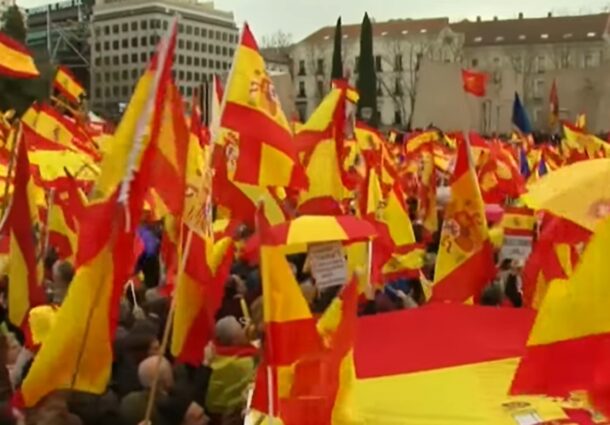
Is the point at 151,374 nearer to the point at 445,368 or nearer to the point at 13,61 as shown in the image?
the point at 445,368

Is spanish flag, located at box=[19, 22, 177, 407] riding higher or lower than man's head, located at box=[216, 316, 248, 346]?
higher

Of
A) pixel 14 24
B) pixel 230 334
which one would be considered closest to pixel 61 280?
pixel 230 334

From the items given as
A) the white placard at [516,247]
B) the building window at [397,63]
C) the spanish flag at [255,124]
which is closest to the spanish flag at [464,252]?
the white placard at [516,247]

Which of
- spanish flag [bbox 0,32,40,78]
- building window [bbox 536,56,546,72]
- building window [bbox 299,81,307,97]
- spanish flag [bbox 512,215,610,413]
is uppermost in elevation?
spanish flag [bbox 0,32,40,78]

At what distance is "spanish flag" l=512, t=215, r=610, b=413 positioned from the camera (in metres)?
3.26

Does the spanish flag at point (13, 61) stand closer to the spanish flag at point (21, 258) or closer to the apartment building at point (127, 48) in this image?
the spanish flag at point (21, 258)

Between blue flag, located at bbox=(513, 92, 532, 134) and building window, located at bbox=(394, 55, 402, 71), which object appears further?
building window, located at bbox=(394, 55, 402, 71)

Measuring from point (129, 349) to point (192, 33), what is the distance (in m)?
28.9

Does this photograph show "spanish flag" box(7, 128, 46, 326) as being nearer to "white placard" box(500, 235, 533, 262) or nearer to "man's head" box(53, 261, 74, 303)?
"man's head" box(53, 261, 74, 303)

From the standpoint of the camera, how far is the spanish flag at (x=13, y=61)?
26.7ft

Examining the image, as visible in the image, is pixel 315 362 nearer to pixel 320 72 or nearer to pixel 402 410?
pixel 402 410

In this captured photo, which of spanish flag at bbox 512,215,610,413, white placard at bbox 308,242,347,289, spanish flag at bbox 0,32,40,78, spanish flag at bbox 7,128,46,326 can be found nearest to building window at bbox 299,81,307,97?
spanish flag at bbox 0,32,40,78

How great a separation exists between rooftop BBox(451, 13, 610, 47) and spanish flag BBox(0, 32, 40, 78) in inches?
3384

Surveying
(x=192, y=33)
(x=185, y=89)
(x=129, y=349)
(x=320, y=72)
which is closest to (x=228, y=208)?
(x=129, y=349)
